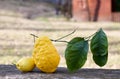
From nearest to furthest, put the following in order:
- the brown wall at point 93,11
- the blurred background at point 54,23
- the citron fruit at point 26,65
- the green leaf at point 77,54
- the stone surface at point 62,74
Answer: the green leaf at point 77,54, the stone surface at point 62,74, the citron fruit at point 26,65, the blurred background at point 54,23, the brown wall at point 93,11

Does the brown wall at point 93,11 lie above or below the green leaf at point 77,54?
below

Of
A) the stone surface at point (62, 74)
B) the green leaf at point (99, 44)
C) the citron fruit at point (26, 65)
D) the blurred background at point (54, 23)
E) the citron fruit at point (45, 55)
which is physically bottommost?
the blurred background at point (54, 23)

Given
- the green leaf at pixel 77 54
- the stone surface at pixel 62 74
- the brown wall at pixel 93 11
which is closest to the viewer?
the green leaf at pixel 77 54

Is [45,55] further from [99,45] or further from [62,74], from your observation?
[99,45]

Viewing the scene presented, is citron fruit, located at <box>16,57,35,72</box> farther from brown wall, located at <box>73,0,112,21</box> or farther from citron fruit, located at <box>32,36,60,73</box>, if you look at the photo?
brown wall, located at <box>73,0,112,21</box>

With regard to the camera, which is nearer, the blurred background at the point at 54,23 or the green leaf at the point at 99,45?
the green leaf at the point at 99,45

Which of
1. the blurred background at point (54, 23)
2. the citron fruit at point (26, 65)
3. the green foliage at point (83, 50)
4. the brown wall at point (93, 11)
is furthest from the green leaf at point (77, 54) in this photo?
the brown wall at point (93, 11)

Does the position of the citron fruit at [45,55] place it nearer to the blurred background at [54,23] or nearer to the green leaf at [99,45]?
the green leaf at [99,45]
